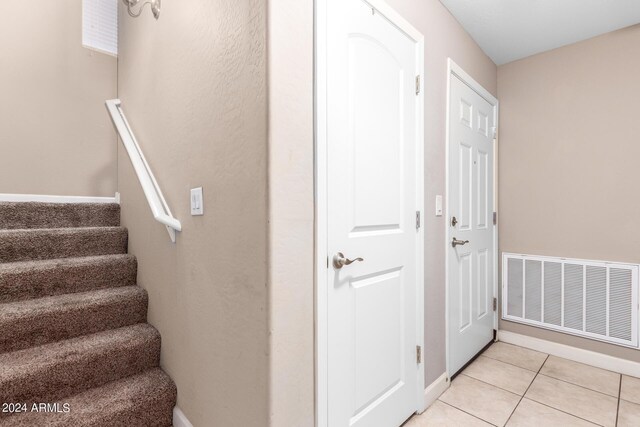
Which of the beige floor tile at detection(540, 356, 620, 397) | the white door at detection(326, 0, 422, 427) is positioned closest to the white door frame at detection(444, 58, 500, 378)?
the white door at detection(326, 0, 422, 427)

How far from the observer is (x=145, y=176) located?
1689 millimetres

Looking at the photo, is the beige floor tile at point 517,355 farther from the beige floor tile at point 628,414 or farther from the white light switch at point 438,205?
the white light switch at point 438,205

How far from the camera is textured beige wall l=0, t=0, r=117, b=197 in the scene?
2.37 m

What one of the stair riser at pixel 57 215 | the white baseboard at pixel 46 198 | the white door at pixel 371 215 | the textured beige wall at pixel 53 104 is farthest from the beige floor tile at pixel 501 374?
the textured beige wall at pixel 53 104

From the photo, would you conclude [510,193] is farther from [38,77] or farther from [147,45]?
[38,77]

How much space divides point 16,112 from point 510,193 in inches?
161

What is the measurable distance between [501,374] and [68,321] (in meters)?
2.68

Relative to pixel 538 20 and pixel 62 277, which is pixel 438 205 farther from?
pixel 62 277

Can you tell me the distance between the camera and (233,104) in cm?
112

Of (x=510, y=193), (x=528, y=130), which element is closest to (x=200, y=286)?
(x=510, y=193)

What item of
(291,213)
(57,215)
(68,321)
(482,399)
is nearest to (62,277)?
(68,321)

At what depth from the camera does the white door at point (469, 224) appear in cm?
207

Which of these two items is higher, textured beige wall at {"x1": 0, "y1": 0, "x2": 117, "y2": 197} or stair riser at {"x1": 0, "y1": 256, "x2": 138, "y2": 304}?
textured beige wall at {"x1": 0, "y1": 0, "x2": 117, "y2": 197}

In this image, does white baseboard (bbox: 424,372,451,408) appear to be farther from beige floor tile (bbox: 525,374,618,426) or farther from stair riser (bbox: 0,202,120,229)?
stair riser (bbox: 0,202,120,229)
